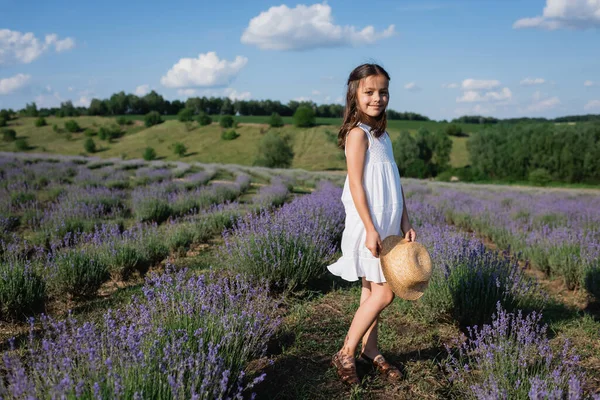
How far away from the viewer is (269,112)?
91.7 metres

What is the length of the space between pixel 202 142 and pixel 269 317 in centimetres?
6573

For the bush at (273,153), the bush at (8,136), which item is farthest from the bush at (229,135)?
the bush at (8,136)

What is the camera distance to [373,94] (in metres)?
2.78

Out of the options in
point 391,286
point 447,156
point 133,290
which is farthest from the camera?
point 447,156

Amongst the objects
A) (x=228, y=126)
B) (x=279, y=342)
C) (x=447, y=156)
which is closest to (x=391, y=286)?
(x=279, y=342)

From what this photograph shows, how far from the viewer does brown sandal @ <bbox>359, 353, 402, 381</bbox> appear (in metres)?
2.90

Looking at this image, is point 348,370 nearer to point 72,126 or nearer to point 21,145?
point 21,145

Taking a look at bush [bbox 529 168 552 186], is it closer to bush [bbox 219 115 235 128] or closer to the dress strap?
bush [bbox 219 115 235 128]

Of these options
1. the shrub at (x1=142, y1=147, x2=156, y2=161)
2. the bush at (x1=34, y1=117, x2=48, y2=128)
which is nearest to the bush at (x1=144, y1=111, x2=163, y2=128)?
the bush at (x1=34, y1=117, x2=48, y2=128)

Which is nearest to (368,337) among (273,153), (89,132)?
(273,153)

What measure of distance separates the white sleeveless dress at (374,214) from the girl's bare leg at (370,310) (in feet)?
0.27

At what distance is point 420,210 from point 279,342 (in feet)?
18.1

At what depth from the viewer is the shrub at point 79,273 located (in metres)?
4.22

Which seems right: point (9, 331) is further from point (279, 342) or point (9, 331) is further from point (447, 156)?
point (447, 156)
